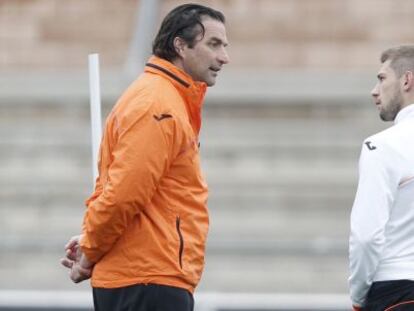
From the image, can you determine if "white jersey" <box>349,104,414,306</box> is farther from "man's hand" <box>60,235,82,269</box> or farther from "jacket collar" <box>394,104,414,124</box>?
"man's hand" <box>60,235,82,269</box>

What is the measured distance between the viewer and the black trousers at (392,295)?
15.0 feet

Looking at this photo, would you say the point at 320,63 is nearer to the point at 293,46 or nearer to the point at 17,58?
the point at 293,46

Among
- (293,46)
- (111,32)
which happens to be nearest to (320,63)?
(293,46)

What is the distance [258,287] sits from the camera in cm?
906

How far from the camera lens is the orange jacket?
4.36m

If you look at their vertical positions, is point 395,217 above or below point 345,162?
above

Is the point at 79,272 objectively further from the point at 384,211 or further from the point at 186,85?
the point at 384,211

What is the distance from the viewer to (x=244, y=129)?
9945mm

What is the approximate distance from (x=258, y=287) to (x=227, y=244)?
38 centimetres

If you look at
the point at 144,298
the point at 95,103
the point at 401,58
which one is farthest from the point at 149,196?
the point at 401,58

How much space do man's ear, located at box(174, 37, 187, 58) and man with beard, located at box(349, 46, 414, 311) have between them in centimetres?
74

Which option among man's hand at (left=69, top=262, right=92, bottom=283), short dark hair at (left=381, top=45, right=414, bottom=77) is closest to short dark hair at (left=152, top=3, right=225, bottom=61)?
short dark hair at (left=381, top=45, right=414, bottom=77)

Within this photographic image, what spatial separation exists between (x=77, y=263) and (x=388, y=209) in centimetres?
114

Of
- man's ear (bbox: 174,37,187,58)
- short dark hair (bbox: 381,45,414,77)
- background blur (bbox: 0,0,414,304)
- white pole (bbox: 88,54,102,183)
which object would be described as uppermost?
man's ear (bbox: 174,37,187,58)
